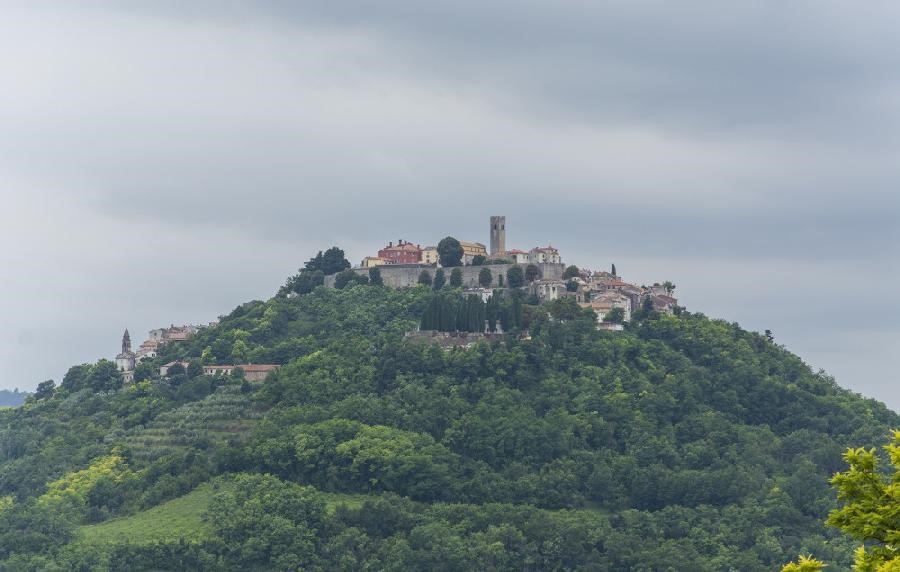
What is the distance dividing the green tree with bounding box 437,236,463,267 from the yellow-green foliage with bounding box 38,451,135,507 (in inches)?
1057

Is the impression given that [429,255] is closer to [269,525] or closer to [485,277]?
[485,277]

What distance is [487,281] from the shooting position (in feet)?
325

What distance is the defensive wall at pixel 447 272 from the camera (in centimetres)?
10056

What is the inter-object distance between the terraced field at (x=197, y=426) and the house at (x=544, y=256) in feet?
74.5

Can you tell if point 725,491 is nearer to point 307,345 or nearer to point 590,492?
point 590,492

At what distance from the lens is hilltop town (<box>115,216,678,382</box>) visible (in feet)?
314

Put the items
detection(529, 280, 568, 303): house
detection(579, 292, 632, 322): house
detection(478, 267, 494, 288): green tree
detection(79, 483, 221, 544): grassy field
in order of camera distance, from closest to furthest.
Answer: detection(79, 483, 221, 544): grassy field
detection(579, 292, 632, 322): house
detection(529, 280, 568, 303): house
detection(478, 267, 494, 288): green tree

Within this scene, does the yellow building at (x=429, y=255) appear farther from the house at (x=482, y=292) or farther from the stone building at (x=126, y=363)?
the stone building at (x=126, y=363)

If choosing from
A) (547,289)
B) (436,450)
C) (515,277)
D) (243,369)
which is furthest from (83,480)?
(547,289)

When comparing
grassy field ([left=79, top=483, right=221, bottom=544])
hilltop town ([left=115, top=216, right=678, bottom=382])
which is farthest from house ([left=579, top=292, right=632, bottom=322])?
grassy field ([left=79, top=483, right=221, bottom=544])

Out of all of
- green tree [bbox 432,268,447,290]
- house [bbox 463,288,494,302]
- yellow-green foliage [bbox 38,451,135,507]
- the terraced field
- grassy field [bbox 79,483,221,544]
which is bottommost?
grassy field [bbox 79,483,221,544]

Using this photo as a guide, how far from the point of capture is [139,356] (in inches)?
4215

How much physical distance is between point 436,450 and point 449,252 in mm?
24110

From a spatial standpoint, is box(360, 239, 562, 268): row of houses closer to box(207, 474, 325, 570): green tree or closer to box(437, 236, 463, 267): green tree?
box(437, 236, 463, 267): green tree
